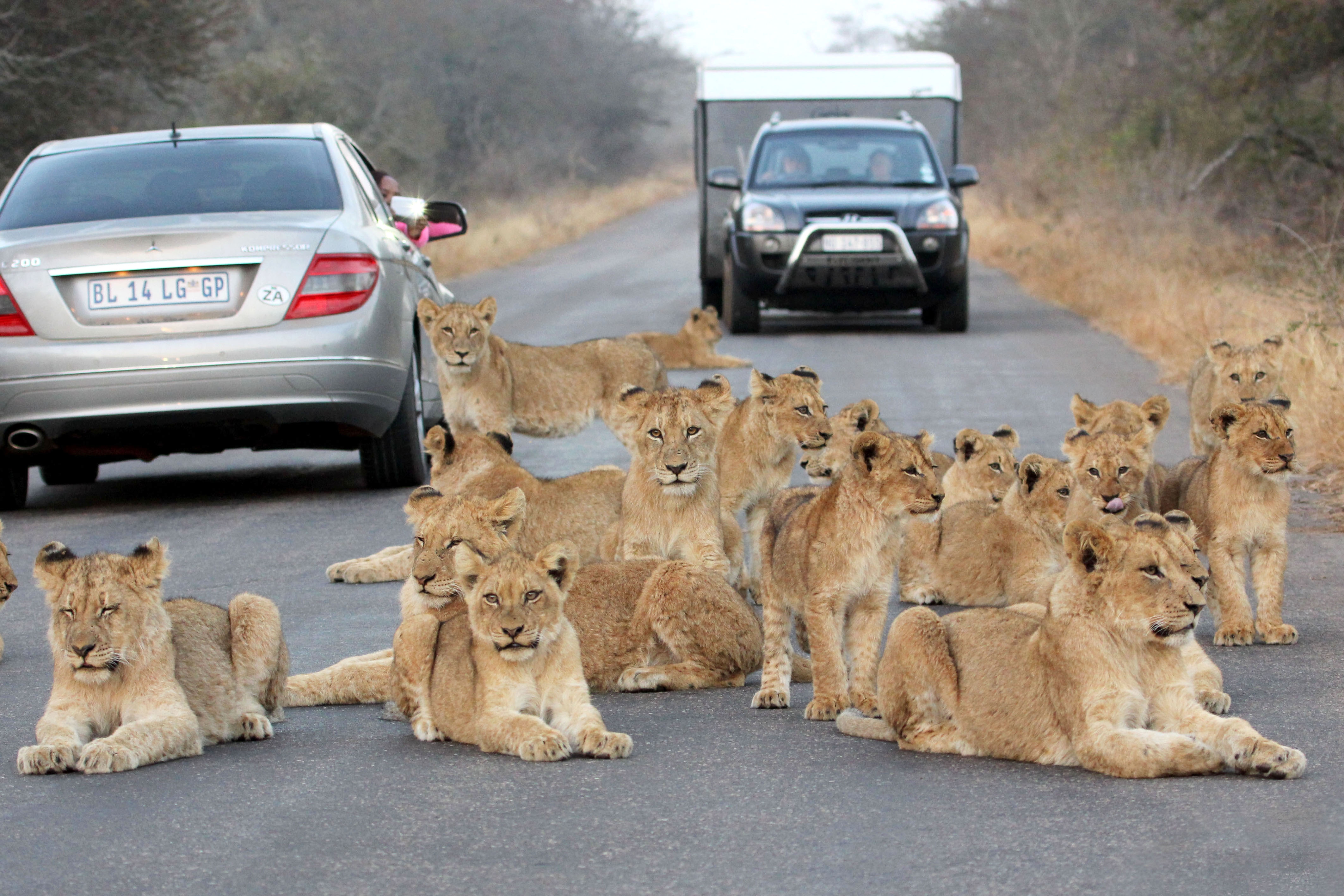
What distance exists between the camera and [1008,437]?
833 centimetres

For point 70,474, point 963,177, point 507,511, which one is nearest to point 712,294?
point 963,177

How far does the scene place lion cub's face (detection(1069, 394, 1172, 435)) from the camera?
8.16 m

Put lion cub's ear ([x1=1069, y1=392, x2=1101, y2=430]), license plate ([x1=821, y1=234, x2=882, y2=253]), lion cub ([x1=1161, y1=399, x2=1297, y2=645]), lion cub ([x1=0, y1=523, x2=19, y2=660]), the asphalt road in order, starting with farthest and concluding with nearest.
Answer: license plate ([x1=821, y1=234, x2=882, y2=253]), lion cub's ear ([x1=1069, y1=392, x2=1101, y2=430]), lion cub ([x1=1161, y1=399, x2=1297, y2=645]), lion cub ([x1=0, y1=523, x2=19, y2=660]), the asphalt road

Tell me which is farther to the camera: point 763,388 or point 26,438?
point 26,438

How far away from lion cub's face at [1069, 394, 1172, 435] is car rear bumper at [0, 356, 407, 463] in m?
3.31

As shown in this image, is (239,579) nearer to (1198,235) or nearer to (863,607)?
(863,607)

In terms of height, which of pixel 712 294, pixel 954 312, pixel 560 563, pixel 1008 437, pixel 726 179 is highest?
pixel 560 563

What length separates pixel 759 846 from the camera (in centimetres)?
432

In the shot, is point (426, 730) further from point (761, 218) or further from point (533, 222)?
point (533, 222)

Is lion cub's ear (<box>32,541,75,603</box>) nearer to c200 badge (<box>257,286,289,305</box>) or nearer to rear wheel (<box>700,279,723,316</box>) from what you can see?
c200 badge (<box>257,286,289,305</box>)

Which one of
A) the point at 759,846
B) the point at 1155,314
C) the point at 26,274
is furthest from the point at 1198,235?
the point at 759,846

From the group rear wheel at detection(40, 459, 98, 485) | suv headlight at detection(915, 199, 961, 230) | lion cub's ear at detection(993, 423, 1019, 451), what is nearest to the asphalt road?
→ lion cub's ear at detection(993, 423, 1019, 451)

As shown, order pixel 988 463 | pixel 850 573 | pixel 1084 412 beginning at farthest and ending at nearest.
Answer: pixel 1084 412, pixel 988 463, pixel 850 573

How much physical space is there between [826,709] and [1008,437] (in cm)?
305
